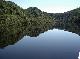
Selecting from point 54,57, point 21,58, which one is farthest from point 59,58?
point 21,58

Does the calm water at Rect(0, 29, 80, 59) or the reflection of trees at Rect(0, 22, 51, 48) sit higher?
the calm water at Rect(0, 29, 80, 59)

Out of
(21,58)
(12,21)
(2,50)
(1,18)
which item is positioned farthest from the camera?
(12,21)

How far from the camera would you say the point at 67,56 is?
56.1 meters

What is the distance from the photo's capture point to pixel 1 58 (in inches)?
2109

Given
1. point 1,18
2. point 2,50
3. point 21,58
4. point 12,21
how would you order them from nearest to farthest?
point 21,58 → point 2,50 → point 1,18 → point 12,21

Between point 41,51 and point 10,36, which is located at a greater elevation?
point 41,51

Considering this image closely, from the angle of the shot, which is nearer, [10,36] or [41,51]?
[41,51]

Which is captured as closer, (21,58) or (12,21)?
(21,58)

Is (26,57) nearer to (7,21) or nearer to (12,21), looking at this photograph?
(7,21)

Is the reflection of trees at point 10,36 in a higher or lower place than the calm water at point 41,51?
lower

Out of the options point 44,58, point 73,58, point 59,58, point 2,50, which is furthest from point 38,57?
point 2,50

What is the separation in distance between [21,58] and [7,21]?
333 ft

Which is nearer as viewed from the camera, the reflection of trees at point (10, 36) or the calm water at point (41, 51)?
the calm water at point (41, 51)

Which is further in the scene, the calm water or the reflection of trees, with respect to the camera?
the reflection of trees
